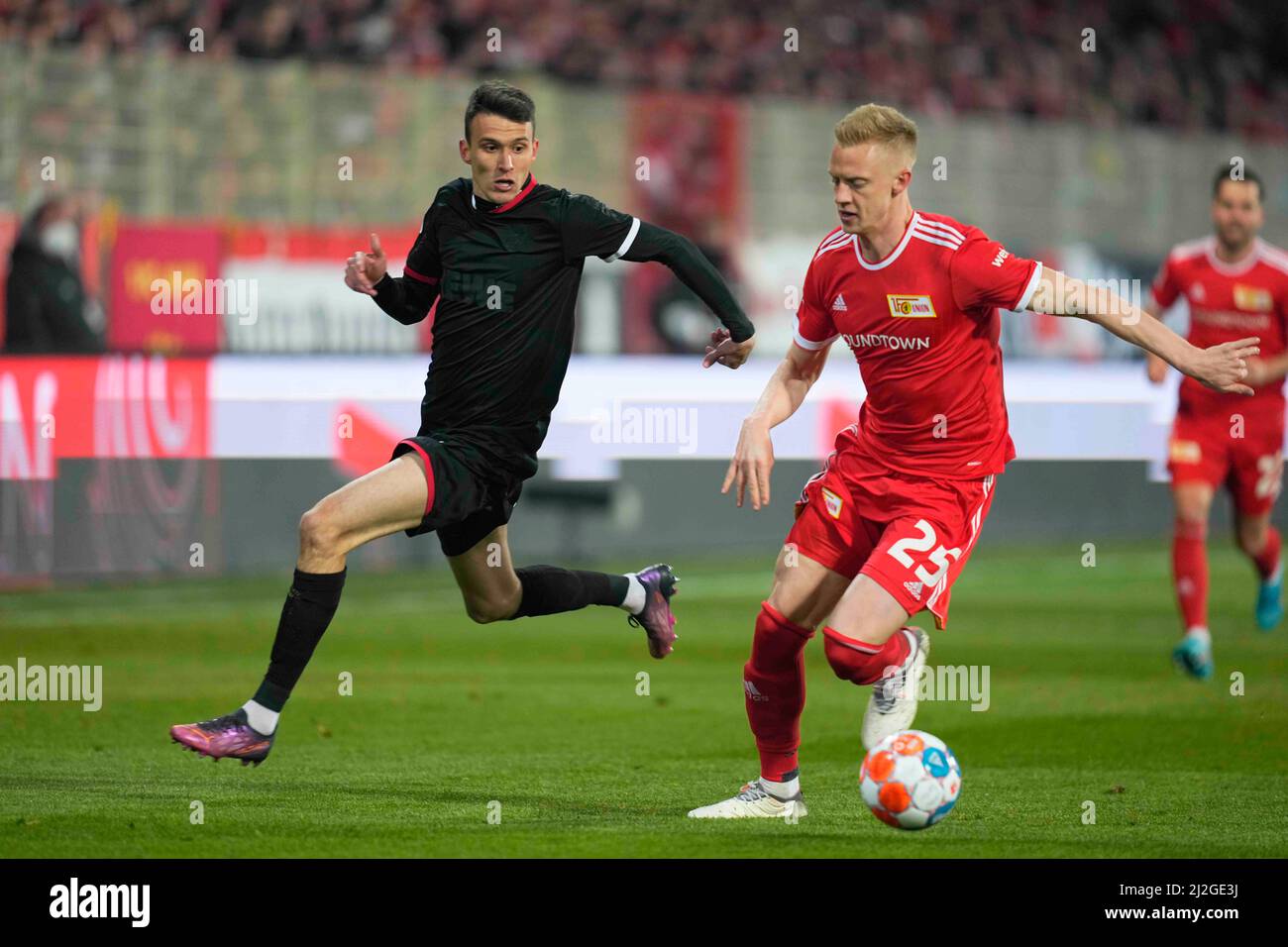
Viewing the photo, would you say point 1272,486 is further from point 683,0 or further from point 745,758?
point 683,0

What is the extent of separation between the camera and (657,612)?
776cm

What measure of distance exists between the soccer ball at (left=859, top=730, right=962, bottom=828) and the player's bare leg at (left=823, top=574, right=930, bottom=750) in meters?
0.34

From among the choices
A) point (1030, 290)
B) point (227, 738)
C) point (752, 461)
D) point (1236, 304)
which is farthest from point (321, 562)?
point (1236, 304)

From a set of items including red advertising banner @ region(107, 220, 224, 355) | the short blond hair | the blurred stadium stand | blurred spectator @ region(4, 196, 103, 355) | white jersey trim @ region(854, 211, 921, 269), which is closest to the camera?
the short blond hair

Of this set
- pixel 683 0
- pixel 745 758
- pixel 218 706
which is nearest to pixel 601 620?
pixel 218 706

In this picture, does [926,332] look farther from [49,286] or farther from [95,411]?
A: [49,286]

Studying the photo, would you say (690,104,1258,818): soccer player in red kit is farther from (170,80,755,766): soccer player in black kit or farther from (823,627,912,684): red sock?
(170,80,755,766): soccer player in black kit

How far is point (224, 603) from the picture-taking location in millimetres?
13625

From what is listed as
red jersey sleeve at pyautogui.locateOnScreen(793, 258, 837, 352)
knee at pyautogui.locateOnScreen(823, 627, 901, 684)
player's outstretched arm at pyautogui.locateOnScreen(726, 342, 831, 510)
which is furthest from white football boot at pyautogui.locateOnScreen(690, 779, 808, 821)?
red jersey sleeve at pyautogui.locateOnScreen(793, 258, 837, 352)

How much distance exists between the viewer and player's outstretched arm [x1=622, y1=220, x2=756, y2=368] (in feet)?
22.3

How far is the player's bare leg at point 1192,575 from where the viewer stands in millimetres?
9930

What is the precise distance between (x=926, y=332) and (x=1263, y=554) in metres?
5.59

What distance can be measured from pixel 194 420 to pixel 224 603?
1.64 meters

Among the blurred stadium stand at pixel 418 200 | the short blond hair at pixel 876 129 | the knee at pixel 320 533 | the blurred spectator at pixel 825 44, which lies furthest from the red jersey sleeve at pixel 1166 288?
the blurred spectator at pixel 825 44
